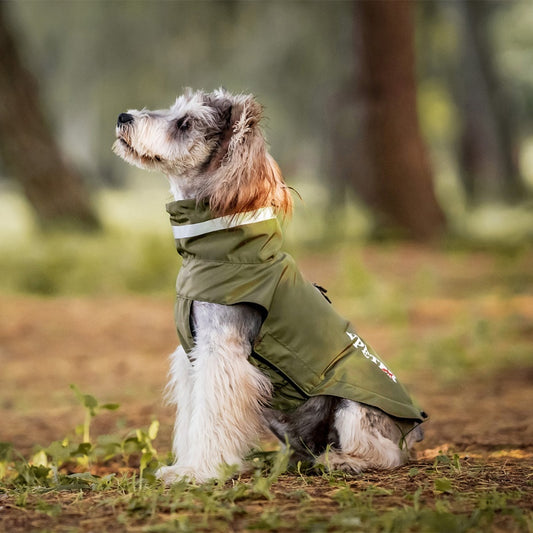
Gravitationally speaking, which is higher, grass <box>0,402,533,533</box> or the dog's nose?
the dog's nose

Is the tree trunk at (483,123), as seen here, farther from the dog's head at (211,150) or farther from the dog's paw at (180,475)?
the dog's paw at (180,475)

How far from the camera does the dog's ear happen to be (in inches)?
158

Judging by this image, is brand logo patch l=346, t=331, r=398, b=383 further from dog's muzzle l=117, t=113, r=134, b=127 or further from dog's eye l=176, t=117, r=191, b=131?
dog's muzzle l=117, t=113, r=134, b=127

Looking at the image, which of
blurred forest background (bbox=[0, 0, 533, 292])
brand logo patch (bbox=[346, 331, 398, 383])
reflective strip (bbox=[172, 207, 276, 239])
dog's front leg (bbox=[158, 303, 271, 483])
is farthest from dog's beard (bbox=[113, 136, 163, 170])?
blurred forest background (bbox=[0, 0, 533, 292])

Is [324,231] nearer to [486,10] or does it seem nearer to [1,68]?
[1,68]

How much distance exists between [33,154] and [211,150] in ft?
32.6

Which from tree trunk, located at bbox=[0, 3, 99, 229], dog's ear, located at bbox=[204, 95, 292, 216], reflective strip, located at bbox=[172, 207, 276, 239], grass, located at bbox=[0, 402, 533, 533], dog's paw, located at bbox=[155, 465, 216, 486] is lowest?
grass, located at bbox=[0, 402, 533, 533]

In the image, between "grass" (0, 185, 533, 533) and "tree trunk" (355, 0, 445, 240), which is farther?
"tree trunk" (355, 0, 445, 240)

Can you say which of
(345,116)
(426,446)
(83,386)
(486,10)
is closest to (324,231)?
(345,116)

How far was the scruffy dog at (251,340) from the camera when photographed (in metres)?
3.99

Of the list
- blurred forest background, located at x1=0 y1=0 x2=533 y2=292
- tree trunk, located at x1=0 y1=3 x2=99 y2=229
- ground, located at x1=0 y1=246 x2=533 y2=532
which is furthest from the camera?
blurred forest background, located at x1=0 y1=0 x2=533 y2=292

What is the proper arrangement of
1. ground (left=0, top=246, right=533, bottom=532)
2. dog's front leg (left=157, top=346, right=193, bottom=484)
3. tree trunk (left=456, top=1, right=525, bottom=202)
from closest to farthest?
ground (left=0, top=246, right=533, bottom=532) < dog's front leg (left=157, top=346, right=193, bottom=484) < tree trunk (left=456, top=1, right=525, bottom=202)

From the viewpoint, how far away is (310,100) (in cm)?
2825

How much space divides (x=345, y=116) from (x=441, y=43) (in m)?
13.2
